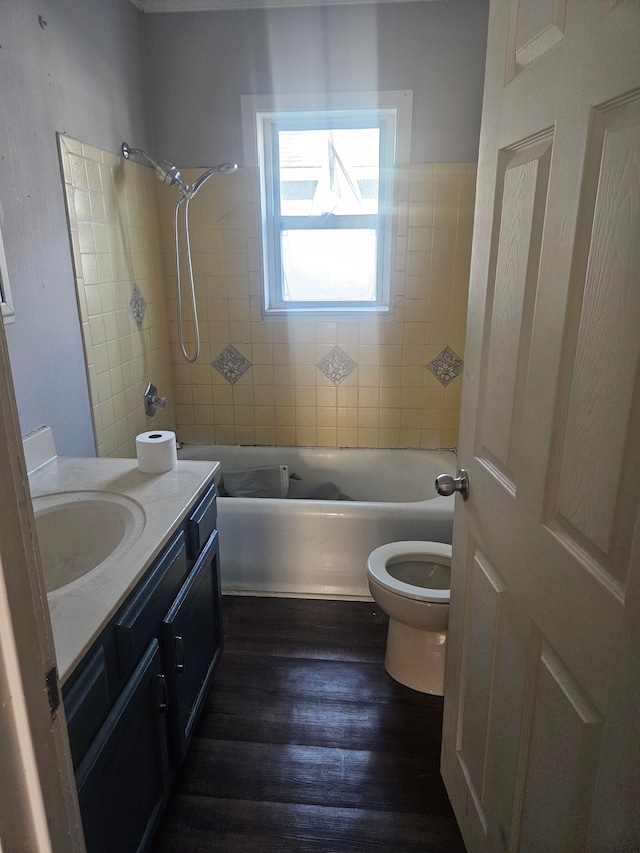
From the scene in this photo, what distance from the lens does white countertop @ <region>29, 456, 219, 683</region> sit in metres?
0.94

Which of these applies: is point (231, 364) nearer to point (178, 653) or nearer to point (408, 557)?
point (408, 557)

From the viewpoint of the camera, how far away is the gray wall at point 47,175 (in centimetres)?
161

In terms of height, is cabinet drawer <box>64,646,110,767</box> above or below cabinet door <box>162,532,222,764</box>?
above

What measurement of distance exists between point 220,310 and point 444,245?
120 centimetres

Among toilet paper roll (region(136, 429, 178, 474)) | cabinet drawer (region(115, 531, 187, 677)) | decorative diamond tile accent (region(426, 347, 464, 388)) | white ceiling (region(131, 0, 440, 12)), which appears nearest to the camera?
cabinet drawer (region(115, 531, 187, 677))

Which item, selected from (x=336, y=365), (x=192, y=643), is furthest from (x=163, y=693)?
(x=336, y=365)

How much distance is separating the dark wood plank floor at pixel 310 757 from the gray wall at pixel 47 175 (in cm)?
108

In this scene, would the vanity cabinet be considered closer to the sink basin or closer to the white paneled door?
the sink basin

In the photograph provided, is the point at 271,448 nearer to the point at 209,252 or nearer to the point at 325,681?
the point at 209,252

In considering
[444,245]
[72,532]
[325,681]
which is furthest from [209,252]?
[325,681]


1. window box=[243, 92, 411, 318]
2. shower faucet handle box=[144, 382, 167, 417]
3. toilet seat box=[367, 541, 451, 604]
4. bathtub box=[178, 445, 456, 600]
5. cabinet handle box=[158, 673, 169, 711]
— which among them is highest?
window box=[243, 92, 411, 318]

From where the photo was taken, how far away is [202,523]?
1.58m

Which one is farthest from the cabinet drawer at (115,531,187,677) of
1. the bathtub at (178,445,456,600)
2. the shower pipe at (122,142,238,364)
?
the shower pipe at (122,142,238,364)

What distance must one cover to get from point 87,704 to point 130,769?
0.31 metres
